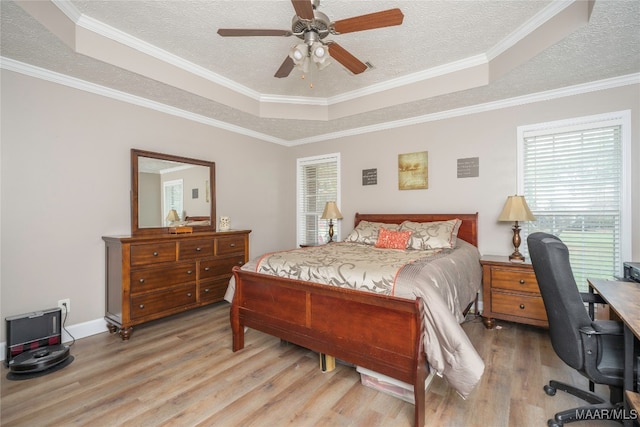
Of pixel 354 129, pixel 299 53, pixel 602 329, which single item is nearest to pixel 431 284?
pixel 602 329

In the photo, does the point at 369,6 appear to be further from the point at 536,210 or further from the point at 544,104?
the point at 536,210

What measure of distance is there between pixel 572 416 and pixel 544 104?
3030 millimetres

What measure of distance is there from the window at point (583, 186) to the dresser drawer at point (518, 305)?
72 centimetres

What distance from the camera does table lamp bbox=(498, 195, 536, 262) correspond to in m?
2.95

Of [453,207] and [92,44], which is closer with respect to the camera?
[92,44]

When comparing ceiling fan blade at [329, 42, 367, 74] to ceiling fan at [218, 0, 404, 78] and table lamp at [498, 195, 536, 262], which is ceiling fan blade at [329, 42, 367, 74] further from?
table lamp at [498, 195, 536, 262]

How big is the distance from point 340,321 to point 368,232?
74.6 inches

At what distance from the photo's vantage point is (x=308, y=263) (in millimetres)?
2252

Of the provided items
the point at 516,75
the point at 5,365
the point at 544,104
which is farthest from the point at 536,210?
the point at 5,365

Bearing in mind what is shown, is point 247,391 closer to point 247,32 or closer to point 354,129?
point 247,32

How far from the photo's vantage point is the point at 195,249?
331cm

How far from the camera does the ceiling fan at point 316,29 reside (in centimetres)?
174

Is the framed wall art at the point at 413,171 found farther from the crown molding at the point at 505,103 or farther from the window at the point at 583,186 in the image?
the window at the point at 583,186

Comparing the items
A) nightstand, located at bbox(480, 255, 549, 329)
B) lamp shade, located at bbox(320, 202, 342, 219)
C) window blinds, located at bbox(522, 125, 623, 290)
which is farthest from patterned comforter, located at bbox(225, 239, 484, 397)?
lamp shade, located at bbox(320, 202, 342, 219)
